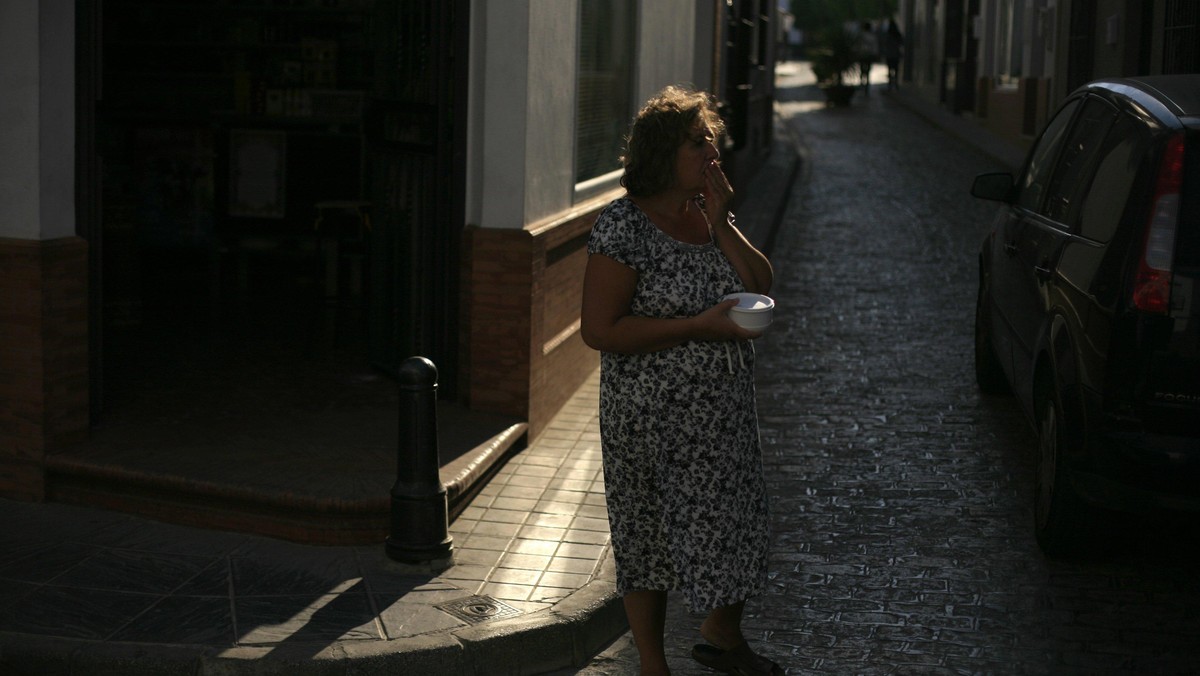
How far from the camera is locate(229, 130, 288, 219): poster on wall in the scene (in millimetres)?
12719

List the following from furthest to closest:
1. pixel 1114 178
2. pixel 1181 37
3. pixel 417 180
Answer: pixel 1181 37 < pixel 417 180 < pixel 1114 178

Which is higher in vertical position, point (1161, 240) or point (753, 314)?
point (1161, 240)

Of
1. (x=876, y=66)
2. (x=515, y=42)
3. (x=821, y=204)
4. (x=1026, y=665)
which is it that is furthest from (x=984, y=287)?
(x=876, y=66)

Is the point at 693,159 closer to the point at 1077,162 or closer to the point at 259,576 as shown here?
the point at 259,576

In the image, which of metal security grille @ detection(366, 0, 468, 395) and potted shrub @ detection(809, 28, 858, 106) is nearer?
metal security grille @ detection(366, 0, 468, 395)

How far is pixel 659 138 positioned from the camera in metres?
4.54

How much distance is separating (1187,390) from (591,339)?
7.30ft

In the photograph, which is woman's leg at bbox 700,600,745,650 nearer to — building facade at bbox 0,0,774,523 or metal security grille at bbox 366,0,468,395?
building facade at bbox 0,0,774,523

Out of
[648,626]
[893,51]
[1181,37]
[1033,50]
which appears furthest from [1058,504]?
[893,51]

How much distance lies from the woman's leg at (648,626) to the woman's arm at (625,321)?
0.80m

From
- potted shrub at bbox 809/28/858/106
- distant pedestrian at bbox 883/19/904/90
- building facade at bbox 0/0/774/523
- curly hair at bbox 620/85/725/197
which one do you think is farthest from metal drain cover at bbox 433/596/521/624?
distant pedestrian at bbox 883/19/904/90

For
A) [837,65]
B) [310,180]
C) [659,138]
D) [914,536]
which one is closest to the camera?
[659,138]

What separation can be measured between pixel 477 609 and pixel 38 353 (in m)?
2.21

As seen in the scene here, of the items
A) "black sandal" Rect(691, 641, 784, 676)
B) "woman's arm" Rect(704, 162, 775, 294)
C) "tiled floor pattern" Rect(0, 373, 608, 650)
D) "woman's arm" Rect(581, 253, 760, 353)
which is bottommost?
"black sandal" Rect(691, 641, 784, 676)
